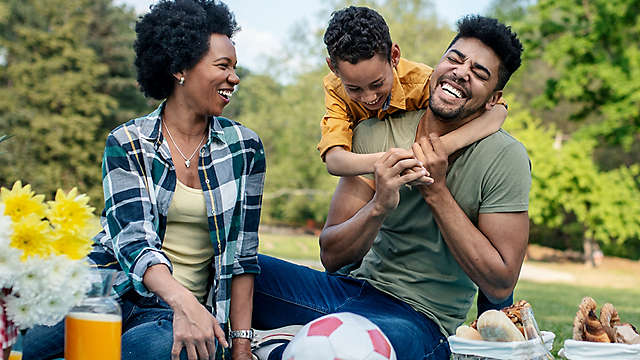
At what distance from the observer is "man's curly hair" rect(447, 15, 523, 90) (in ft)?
10.5

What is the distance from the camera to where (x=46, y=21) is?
1332 inches

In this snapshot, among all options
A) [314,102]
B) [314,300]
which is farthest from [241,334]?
[314,102]

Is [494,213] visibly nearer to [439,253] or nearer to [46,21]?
[439,253]

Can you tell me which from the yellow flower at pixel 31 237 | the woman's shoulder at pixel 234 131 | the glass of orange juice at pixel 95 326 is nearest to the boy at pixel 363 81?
the woman's shoulder at pixel 234 131

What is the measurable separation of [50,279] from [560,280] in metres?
22.4

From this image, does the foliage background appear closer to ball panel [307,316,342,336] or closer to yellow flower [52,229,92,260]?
ball panel [307,316,342,336]

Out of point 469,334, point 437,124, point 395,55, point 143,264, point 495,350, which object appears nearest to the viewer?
point 495,350

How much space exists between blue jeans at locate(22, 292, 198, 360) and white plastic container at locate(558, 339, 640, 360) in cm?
157

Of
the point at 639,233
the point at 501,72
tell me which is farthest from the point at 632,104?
the point at 501,72

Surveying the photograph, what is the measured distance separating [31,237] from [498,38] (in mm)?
2310

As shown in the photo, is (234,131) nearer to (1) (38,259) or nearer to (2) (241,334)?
(2) (241,334)

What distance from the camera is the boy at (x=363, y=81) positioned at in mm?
3367

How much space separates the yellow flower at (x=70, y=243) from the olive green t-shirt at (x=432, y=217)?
1635 mm

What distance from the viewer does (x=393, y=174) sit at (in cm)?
296
